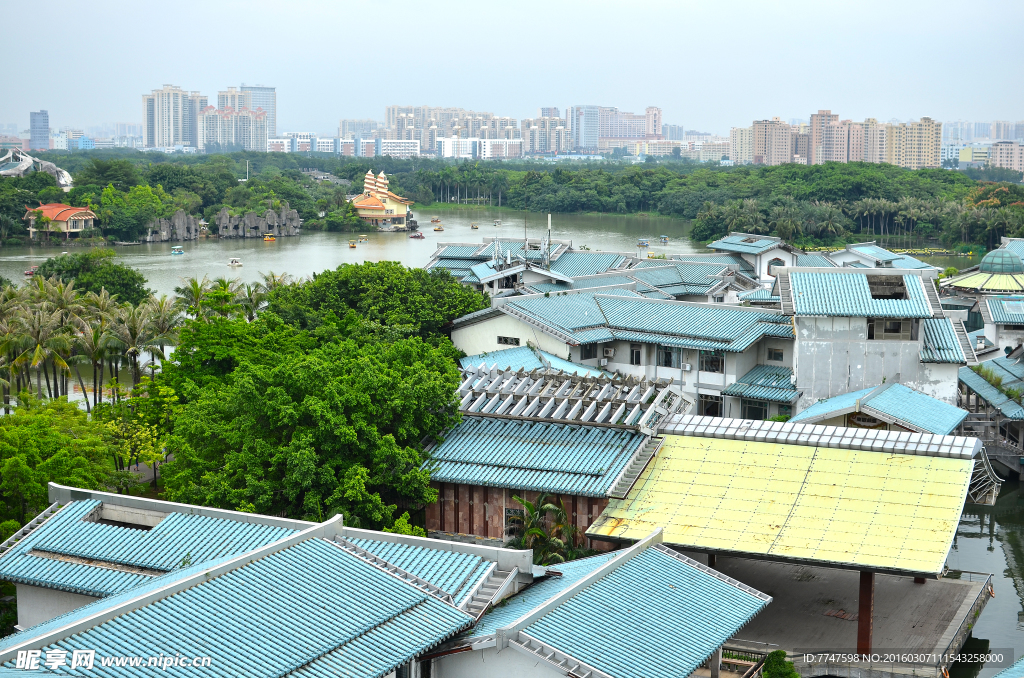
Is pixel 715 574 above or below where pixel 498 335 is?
below

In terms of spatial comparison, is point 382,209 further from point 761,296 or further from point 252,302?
point 761,296

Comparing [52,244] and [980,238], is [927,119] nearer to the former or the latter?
[980,238]

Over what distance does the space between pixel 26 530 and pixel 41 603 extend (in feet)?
3.07

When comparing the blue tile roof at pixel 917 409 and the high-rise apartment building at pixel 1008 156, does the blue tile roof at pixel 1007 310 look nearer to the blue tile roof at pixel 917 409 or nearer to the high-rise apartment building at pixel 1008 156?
the blue tile roof at pixel 917 409

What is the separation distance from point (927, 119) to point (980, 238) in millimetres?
61865

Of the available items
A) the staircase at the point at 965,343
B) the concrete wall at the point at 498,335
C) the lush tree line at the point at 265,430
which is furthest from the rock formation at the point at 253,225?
the staircase at the point at 965,343

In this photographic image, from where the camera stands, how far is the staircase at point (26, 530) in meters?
9.70

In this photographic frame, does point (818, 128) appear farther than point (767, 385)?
Result: Yes

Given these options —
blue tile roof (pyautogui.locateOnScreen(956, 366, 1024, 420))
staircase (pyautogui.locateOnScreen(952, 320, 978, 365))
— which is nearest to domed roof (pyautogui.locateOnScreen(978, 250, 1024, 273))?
blue tile roof (pyautogui.locateOnScreen(956, 366, 1024, 420))

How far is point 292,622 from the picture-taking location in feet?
24.3

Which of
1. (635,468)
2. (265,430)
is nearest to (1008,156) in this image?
(635,468)

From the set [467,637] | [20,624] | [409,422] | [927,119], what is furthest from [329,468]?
[927,119]

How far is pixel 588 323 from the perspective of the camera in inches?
747

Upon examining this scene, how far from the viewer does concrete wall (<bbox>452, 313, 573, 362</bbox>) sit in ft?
61.2
